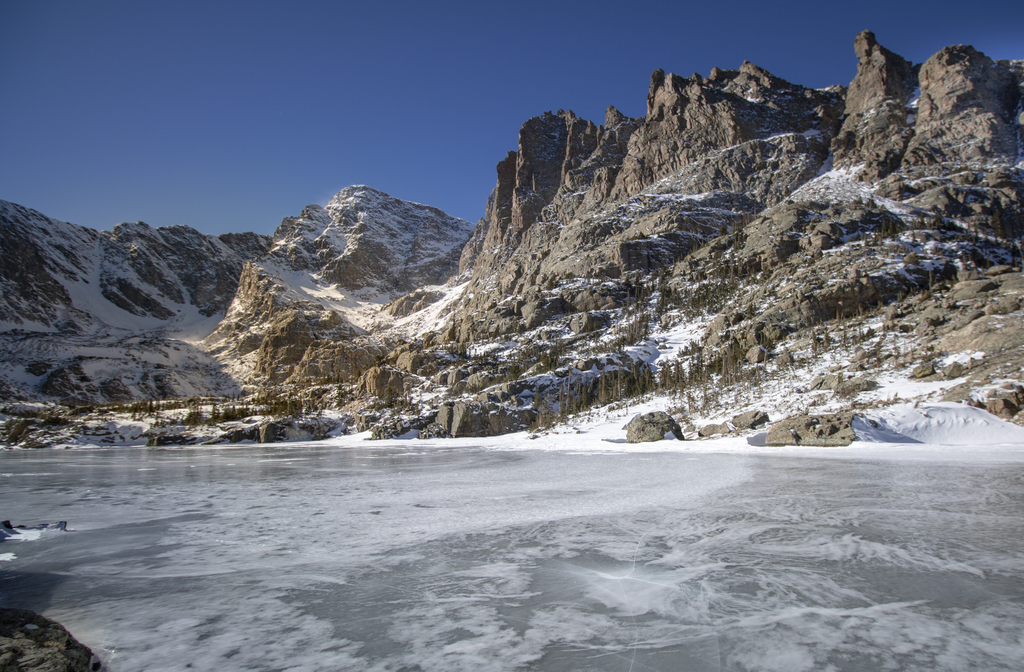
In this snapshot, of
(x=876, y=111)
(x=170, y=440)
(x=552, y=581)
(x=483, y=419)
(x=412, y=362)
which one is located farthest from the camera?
(x=876, y=111)

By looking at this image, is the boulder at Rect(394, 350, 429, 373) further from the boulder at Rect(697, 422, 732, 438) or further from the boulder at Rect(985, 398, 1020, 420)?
the boulder at Rect(985, 398, 1020, 420)

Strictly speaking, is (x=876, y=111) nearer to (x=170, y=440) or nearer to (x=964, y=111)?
(x=964, y=111)

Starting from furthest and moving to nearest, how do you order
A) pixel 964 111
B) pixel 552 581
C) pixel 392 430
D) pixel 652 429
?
pixel 964 111, pixel 392 430, pixel 652 429, pixel 552 581

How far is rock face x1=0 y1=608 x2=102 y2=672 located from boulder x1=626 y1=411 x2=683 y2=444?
34.4 meters

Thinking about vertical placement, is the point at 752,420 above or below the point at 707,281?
below

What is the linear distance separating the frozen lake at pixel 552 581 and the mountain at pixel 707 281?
83.4 feet

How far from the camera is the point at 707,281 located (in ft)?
287

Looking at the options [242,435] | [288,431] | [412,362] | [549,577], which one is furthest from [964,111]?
[242,435]

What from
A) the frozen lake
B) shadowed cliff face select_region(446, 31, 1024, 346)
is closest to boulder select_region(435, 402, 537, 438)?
shadowed cliff face select_region(446, 31, 1024, 346)

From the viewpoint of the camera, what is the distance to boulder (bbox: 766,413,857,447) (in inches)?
956

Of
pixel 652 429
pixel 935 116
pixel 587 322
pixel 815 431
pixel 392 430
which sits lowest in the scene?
pixel 392 430

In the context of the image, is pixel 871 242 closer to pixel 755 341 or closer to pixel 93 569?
pixel 755 341

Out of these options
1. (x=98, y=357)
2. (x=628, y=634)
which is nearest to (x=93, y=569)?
(x=628, y=634)

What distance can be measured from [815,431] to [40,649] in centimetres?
2996
